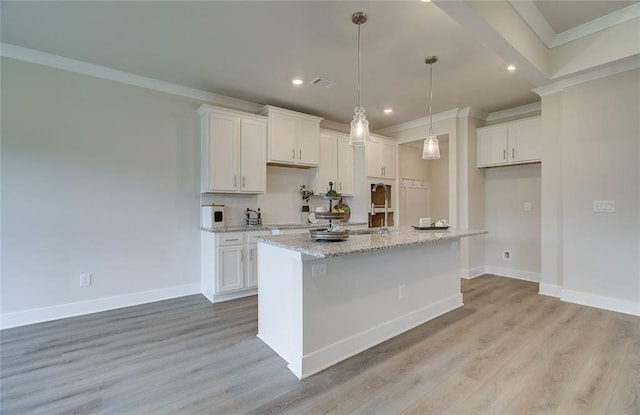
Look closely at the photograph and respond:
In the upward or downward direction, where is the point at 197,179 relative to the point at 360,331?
upward

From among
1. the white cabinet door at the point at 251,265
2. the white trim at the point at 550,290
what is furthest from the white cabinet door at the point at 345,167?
the white trim at the point at 550,290

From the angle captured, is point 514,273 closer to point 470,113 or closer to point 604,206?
point 604,206

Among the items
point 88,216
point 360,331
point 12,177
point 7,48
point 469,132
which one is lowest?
point 360,331

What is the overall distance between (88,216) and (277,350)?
2.63 m

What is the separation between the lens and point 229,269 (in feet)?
12.3

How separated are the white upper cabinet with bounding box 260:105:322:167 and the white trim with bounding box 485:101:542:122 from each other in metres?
3.00

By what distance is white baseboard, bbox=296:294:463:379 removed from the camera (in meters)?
2.12

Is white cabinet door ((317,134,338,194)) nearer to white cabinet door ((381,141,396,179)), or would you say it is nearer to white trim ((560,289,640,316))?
white cabinet door ((381,141,396,179))

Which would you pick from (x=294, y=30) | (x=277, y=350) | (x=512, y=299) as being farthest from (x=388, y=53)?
(x=512, y=299)

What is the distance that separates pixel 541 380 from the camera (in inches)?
79.8

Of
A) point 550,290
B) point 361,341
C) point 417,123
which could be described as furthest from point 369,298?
point 417,123

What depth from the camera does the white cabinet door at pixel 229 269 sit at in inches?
145

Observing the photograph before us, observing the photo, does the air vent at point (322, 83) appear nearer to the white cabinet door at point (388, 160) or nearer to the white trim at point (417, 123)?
the white cabinet door at point (388, 160)

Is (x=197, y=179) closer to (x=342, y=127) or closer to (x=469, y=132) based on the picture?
(x=342, y=127)
